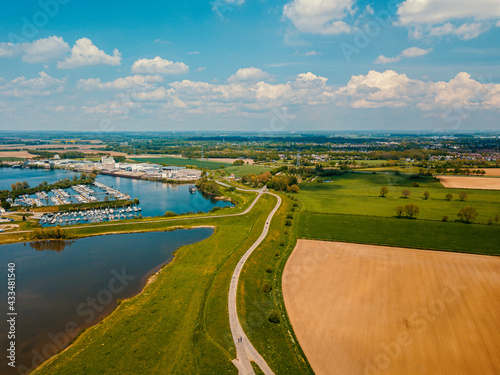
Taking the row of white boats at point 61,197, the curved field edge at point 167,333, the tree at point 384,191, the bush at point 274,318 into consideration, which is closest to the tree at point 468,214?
the tree at point 384,191

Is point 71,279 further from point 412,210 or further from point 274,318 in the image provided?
point 412,210

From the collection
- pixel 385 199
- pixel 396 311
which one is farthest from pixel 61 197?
pixel 385 199

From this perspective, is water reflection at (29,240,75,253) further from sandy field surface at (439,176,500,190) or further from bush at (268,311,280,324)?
sandy field surface at (439,176,500,190)

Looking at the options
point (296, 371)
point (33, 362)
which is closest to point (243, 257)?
point (296, 371)

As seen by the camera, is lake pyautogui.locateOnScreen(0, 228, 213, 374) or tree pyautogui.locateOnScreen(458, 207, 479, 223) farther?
tree pyautogui.locateOnScreen(458, 207, 479, 223)

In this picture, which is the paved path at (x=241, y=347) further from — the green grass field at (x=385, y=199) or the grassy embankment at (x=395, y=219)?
the green grass field at (x=385, y=199)

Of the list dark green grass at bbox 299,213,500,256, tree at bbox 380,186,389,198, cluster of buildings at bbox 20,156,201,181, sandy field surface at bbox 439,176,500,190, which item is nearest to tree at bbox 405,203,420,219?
dark green grass at bbox 299,213,500,256

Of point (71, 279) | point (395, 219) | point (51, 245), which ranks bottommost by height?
point (71, 279)
